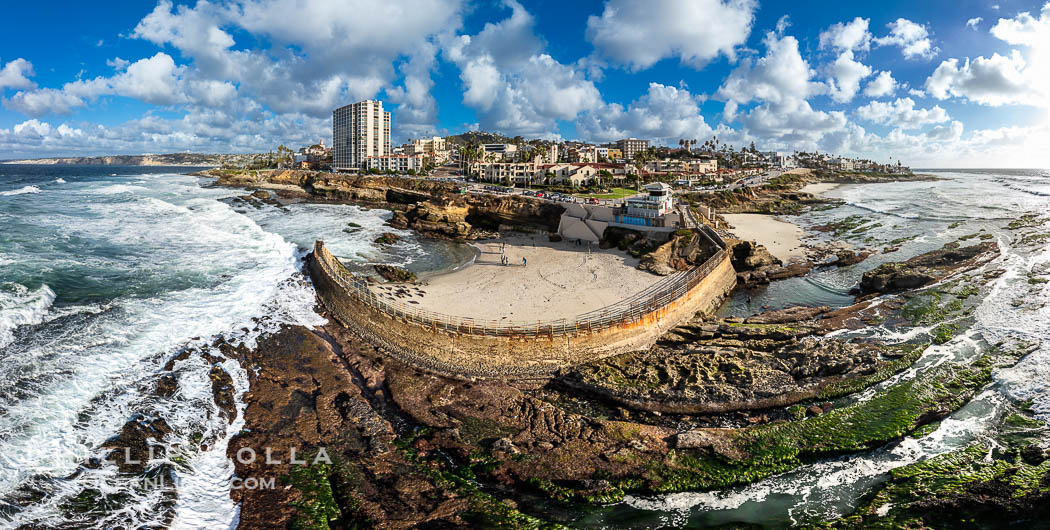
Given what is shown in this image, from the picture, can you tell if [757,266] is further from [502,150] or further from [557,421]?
[502,150]

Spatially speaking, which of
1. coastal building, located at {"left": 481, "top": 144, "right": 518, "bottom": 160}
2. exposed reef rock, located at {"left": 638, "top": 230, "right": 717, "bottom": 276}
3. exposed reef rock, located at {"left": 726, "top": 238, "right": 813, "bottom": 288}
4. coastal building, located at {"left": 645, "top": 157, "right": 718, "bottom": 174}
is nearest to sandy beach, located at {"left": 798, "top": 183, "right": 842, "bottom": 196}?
coastal building, located at {"left": 645, "top": 157, "right": 718, "bottom": 174}

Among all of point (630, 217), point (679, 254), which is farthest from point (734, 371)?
point (630, 217)

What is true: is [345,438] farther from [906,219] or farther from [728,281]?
[906,219]

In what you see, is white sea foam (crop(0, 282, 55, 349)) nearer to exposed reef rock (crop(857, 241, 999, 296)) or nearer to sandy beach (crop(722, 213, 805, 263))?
exposed reef rock (crop(857, 241, 999, 296))

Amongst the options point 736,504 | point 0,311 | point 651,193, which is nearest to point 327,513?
point 736,504

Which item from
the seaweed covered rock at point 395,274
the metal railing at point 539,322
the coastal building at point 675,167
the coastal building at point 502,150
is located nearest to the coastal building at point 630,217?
the metal railing at point 539,322

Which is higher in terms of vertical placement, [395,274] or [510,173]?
[510,173]

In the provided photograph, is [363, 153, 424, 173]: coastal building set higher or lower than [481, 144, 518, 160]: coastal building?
lower
